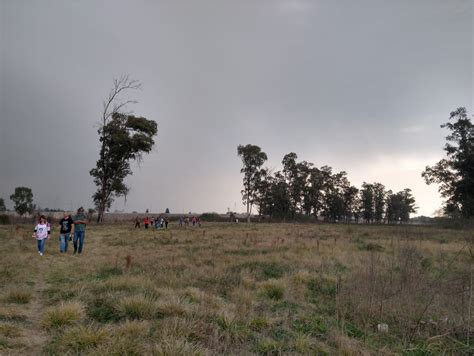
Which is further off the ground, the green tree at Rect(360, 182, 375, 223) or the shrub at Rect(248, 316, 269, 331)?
the green tree at Rect(360, 182, 375, 223)

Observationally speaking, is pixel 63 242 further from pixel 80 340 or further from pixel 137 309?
pixel 80 340

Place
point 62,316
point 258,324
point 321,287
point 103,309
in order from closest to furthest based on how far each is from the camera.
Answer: point 62,316 → point 258,324 → point 103,309 → point 321,287

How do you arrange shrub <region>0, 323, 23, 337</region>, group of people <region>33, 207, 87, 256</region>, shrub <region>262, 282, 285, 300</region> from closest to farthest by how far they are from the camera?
shrub <region>0, 323, 23, 337</region> → shrub <region>262, 282, 285, 300</region> → group of people <region>33, 207, 87, 256</region>

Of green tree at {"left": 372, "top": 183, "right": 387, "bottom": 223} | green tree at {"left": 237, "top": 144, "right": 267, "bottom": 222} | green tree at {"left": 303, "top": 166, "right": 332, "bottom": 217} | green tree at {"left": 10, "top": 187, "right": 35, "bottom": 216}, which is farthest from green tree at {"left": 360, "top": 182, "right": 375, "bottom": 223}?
green tree at {"left": 10, "top": 187, "right": 35, "bottom": 216}

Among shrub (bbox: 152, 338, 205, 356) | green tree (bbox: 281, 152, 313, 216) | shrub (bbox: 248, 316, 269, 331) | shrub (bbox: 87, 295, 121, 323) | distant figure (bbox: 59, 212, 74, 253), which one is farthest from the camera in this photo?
green tree (bbox: 281, 152, 313, 216)

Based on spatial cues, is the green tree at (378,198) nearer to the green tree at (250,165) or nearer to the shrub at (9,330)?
the green tree at (250,165)

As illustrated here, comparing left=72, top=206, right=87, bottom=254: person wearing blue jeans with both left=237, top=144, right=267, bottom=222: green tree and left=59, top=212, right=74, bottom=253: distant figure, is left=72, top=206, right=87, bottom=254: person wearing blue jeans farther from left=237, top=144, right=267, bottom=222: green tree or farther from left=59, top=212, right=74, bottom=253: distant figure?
left=237, top=144, right=267, bottom=222: green tree

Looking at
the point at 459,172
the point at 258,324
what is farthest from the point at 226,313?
the point at 459,172

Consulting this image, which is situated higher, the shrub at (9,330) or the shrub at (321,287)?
the shrub at (9,330)

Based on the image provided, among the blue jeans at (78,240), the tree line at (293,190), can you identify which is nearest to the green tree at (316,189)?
the tree line at (293,190)

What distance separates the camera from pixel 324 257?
36.9 ft

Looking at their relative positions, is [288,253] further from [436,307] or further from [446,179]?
[446,179]

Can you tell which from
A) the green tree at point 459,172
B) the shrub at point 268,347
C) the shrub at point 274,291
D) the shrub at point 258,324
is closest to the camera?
the shrub at point 268,347

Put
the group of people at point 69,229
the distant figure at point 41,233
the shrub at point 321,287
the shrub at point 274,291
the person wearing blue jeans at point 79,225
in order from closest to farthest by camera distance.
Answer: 1. the shrub at point 274,291
2. the shrub at point 321,287
3. the distant figure at point 41,233
4. the group of people at point 69,229
5. the person wearing blue jeans at point 79,225
